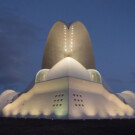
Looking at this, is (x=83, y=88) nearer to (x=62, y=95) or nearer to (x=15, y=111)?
(x=62, y=95)

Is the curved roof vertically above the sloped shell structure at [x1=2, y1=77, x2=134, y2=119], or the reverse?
the curved roof

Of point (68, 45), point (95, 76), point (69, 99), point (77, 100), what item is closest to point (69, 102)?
point (69, 99)

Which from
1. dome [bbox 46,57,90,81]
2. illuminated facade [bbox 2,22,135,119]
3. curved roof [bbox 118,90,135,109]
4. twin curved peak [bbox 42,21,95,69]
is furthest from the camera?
curved roof [bbox 118,90,135,109]

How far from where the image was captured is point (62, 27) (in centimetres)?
2642

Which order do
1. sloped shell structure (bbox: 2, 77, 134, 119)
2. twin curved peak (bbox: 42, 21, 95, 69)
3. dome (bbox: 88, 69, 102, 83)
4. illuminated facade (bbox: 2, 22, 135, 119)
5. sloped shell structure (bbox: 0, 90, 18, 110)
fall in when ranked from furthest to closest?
sloped shell structure (bbox: 0, 90, 18, 110) < twin curved peak (bbox: 42, 21, 95, 69) < dome (bbox: 88, 69, 102, 83) < illuminated facade (bbox: 2, 22, 135, 119) < sloped shell structure (bbox: 2, 77, 134, 119)

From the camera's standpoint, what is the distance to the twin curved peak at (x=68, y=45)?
25.7 m

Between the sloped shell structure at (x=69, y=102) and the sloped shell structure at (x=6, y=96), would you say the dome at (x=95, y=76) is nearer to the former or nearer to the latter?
the sloped shell structure at (x=69, y=102)

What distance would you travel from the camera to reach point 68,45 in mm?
25922

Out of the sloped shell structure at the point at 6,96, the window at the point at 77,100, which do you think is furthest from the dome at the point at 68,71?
the sloped shell structure at the point at 6,96

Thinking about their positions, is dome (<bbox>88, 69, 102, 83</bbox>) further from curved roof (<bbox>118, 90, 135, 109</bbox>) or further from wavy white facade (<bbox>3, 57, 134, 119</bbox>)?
curved roof (<bbox>118, 90, 135, 109</bbox>)

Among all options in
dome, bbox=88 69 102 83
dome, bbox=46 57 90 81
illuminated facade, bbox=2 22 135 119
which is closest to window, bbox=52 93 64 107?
illuminated facade, bbox=2 22 135 119

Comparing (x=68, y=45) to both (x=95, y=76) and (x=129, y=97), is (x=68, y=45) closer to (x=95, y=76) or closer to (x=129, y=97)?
(x=95, y=76)

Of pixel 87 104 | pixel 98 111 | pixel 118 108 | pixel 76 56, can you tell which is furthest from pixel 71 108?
pixel 76 56

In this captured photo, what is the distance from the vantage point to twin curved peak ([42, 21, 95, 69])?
25.7m
